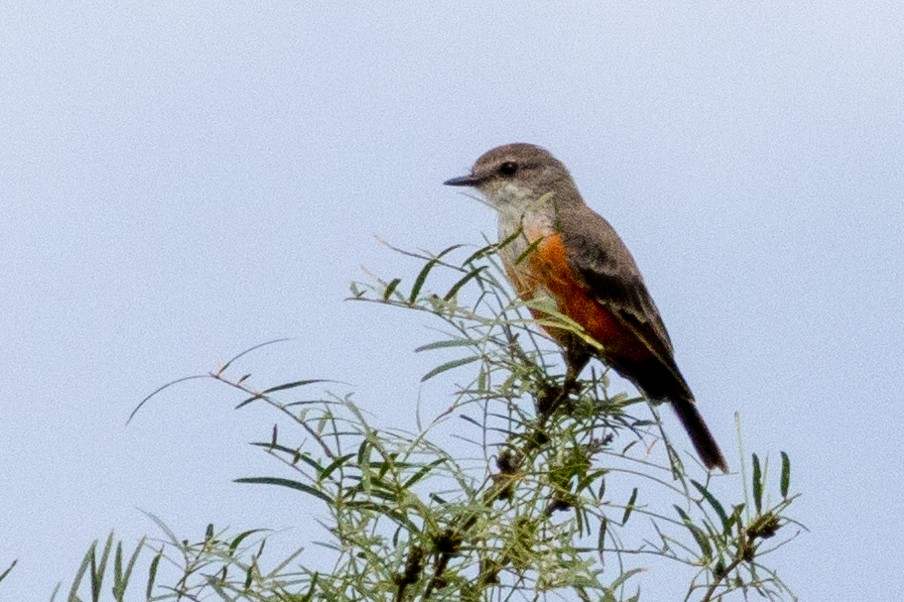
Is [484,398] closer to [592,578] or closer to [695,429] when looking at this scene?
[592,578]

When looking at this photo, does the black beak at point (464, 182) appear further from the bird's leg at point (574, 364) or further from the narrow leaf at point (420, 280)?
the narrow leaf at point (420, 280)

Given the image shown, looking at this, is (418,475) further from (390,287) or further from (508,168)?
(508,168)

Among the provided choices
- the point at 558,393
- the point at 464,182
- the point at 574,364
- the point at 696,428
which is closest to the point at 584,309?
the point at 696,428

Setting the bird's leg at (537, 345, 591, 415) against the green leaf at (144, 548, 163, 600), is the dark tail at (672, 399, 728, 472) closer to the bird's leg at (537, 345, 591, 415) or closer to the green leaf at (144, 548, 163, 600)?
the bird's leg at (537, 345, 591, 415)

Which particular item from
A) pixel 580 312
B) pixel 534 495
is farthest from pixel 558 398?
pixel 580 312

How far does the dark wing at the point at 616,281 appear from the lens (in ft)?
19.5

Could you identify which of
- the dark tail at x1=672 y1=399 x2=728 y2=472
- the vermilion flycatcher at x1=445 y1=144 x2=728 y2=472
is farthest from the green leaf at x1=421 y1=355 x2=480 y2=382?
the dark tail at x1=672 y1=399 x2=728 y2=472

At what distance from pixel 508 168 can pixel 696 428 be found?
5.56 ft

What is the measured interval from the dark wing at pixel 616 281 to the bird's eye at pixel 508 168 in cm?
72

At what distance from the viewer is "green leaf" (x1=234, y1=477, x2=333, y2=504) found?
215 centimetres

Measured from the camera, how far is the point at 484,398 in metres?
2.47

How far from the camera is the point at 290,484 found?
7.32 feet

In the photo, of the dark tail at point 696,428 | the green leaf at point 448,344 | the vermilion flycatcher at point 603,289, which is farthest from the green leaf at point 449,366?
the dark tail at point 696,428

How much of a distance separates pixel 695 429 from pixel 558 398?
3.85 m
